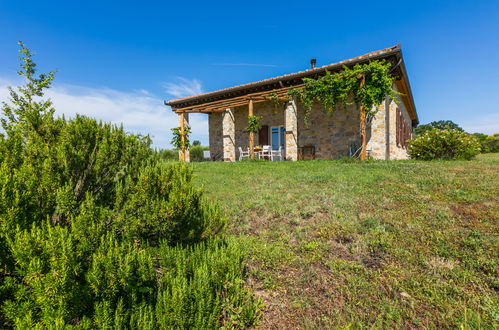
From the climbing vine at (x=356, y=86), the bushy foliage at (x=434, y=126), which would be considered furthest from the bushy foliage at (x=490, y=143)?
the bushy foliage at (x=434, y=126)

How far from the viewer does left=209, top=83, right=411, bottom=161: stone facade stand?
902cm

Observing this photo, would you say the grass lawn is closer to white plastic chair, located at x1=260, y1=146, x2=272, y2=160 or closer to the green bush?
the green bush

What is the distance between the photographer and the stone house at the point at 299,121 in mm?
9008

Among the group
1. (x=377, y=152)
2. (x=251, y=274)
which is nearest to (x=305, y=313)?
(x=251, y=274)

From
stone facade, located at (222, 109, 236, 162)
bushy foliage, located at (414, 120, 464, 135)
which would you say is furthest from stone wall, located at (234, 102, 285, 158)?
bushy foliage, located at (414, 120, 464, 135)

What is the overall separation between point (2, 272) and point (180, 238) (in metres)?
1.19

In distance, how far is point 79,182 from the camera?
1999mm

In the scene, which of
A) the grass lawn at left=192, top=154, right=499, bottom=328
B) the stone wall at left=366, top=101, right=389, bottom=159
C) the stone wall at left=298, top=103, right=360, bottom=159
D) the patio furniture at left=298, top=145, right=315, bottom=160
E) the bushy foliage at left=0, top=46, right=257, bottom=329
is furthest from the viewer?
the patio furniture at left=298, top=145, right=315, bottom=160

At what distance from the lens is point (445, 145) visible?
8.33 meters

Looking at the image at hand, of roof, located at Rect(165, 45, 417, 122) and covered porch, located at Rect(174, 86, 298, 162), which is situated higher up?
roof, located at Rect(165, 45, 417, 122)

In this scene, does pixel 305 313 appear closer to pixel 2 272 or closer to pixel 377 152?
pixel 2 272

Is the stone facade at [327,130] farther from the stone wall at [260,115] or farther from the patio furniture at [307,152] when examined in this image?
the patio furniture at [307,152]

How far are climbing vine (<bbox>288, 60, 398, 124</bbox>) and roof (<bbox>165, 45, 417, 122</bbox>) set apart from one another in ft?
0.86

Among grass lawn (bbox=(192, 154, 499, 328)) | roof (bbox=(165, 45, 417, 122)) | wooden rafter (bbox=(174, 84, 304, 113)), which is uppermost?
roof (bbox=(165, 45, 417, 122))
